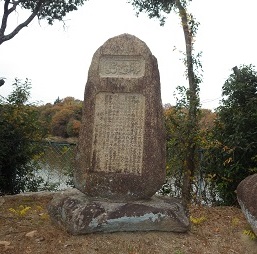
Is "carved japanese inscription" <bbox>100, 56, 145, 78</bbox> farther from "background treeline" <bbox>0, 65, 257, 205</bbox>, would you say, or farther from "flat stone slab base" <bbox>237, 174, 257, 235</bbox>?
"background treeline" <bbox>0, 65, 257, 205</bbox>

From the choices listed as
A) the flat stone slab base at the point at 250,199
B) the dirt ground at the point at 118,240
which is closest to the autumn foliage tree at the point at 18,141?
the dirt ground at the point at 118,240

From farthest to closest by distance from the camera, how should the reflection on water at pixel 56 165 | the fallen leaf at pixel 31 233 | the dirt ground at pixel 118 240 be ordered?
the reflection on water at pixel 56 165 → the fallen leaf at pixel 31 233 → the dirt ground at pixel 118 240

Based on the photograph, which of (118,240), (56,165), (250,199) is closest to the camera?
(118,240)

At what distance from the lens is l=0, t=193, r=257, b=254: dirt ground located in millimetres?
3342

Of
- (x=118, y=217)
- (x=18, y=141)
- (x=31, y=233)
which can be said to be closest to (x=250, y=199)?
(x=118, y=217)

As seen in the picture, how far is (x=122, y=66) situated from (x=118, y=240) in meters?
1.92

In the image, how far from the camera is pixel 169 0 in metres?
8.59

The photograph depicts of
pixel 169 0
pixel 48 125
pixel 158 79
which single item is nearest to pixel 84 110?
pixel 158 79

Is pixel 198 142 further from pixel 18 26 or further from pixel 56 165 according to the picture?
pixel 18 26

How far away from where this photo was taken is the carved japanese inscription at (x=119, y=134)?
158 inches

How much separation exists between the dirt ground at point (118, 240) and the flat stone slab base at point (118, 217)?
2.8 inches

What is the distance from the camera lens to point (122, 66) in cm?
415

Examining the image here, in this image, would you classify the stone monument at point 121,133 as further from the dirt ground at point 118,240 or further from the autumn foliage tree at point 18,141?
the autumn foliage tree at point 18,141

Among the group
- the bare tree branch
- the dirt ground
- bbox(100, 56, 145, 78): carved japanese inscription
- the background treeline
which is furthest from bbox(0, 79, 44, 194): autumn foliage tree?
bbox(100, 56, 145, 78): carved japanese inscription
